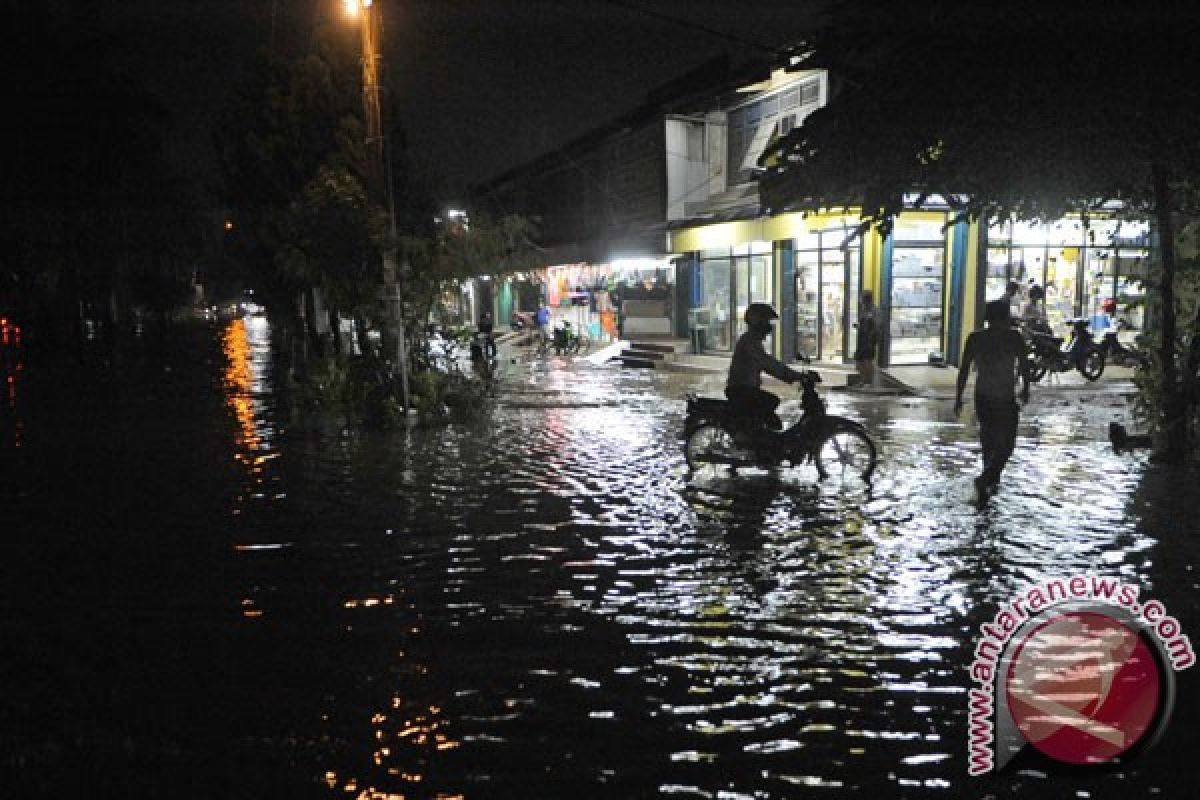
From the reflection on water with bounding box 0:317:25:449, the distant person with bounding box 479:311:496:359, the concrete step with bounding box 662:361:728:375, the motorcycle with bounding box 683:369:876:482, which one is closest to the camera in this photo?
the motorcycle with bounding box 683:369:876:482

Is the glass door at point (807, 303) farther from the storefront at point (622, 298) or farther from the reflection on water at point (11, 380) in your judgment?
the reflection on water at point (11, 380)

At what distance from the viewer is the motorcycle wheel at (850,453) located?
9.70 metres

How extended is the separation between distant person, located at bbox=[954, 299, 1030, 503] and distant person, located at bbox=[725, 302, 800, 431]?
188 cm

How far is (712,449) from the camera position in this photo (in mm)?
10312

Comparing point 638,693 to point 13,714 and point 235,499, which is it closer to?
point 13,714

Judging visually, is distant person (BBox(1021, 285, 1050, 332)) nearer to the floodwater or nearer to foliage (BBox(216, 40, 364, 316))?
the floodwater

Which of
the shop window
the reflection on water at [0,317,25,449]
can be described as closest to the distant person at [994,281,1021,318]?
the shop window

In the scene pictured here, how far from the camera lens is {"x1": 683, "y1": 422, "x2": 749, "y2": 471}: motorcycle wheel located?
10.1m

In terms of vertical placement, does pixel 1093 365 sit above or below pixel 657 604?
above

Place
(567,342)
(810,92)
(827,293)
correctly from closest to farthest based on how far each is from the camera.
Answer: (827,293), (810,92), (567,342)

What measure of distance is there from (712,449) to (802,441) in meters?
1.09

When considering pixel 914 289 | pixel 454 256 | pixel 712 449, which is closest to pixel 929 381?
pixel 914 289

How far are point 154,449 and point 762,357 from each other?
8614mm

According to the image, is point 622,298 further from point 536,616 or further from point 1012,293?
point 536,616
